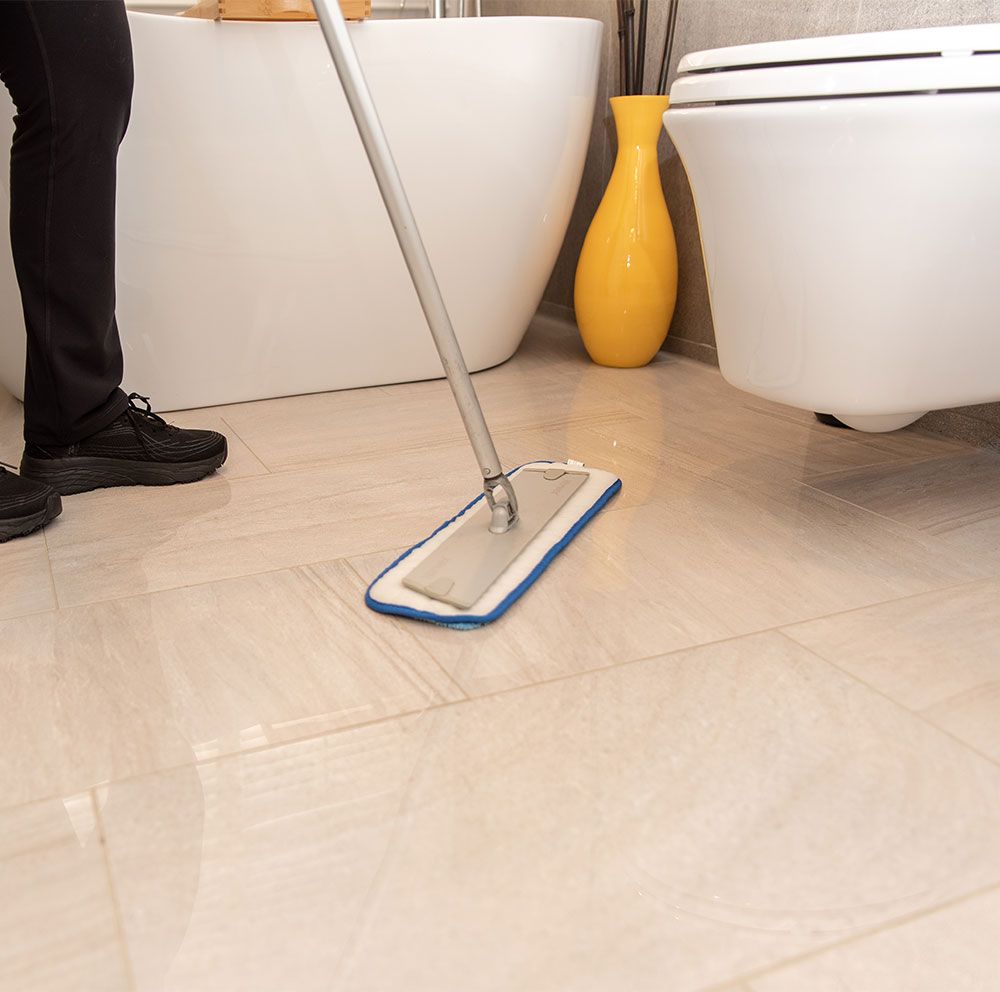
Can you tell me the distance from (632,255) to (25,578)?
126 centimetres

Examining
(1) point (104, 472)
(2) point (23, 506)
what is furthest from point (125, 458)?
(2) point (23, 506)

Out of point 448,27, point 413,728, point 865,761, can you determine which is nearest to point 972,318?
point 865,761

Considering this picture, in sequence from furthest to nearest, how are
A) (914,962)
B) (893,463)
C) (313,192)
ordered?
1. (313,192)
2. (893,463)
3. (914,962)

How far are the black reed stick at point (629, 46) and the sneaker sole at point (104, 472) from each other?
118 cm

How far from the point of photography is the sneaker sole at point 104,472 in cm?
130

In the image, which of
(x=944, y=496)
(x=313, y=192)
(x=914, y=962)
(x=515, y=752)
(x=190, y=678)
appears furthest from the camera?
(x=313, y=192)

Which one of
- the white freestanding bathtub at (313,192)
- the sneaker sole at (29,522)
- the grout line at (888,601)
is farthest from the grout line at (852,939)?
the white freestanding bathtub at (313,192)

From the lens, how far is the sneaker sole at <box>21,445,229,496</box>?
1298 millimetres

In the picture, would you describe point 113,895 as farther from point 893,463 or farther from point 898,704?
point 893,463

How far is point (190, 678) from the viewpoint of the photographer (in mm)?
858

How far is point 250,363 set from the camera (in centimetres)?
176

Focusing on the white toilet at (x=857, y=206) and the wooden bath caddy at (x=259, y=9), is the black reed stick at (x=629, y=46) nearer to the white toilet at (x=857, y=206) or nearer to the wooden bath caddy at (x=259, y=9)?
the wooden bath caddy at (x=259, y=9)

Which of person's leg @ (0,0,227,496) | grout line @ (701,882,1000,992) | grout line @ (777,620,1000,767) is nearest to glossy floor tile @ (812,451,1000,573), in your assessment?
grout line @ (777,620,1000,767)

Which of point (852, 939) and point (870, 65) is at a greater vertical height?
point (870, 65)
